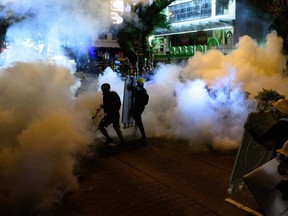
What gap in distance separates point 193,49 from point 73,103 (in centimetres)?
1853

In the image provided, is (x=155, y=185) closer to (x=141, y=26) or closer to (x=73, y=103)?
(x=73, y=103)

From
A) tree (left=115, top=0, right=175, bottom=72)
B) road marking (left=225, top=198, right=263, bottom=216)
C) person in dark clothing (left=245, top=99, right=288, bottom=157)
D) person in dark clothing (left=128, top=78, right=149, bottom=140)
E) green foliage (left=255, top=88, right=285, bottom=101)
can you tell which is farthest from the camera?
tree (left=115, top=0, right=175, bottom=72)

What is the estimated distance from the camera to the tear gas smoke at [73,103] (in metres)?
5.27

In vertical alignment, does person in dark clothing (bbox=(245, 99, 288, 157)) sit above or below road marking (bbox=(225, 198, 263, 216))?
above

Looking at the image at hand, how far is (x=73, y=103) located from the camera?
764 cm

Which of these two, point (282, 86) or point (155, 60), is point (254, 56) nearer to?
point (282, 86)

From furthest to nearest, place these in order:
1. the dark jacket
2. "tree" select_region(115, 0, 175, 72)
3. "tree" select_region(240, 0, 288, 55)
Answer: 1. "tree" select_region(115, 0, 175, 72)
2. "tree" select_region(240, 0, 288, 55)
3. the dark jacket

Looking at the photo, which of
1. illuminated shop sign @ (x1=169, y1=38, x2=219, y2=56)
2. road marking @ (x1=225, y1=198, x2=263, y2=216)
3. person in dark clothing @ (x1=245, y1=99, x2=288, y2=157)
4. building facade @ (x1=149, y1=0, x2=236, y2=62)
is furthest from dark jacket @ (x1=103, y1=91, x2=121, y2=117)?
illuminated shop sign @ (x1=169, y1=38, x2=219, y2=56)

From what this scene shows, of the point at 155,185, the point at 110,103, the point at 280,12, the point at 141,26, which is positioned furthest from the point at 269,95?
the point at 141,26

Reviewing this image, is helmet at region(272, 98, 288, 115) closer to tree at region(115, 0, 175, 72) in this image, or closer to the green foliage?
the green foliage

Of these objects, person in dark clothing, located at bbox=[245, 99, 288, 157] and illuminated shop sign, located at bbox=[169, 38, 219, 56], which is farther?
illuminated shop sign, located at bbox=[169, 38, 219, 56]

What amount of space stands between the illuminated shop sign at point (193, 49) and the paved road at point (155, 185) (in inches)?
644

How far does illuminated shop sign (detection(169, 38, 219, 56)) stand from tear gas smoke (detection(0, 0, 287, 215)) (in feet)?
38.6

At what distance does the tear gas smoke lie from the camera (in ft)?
17.3
